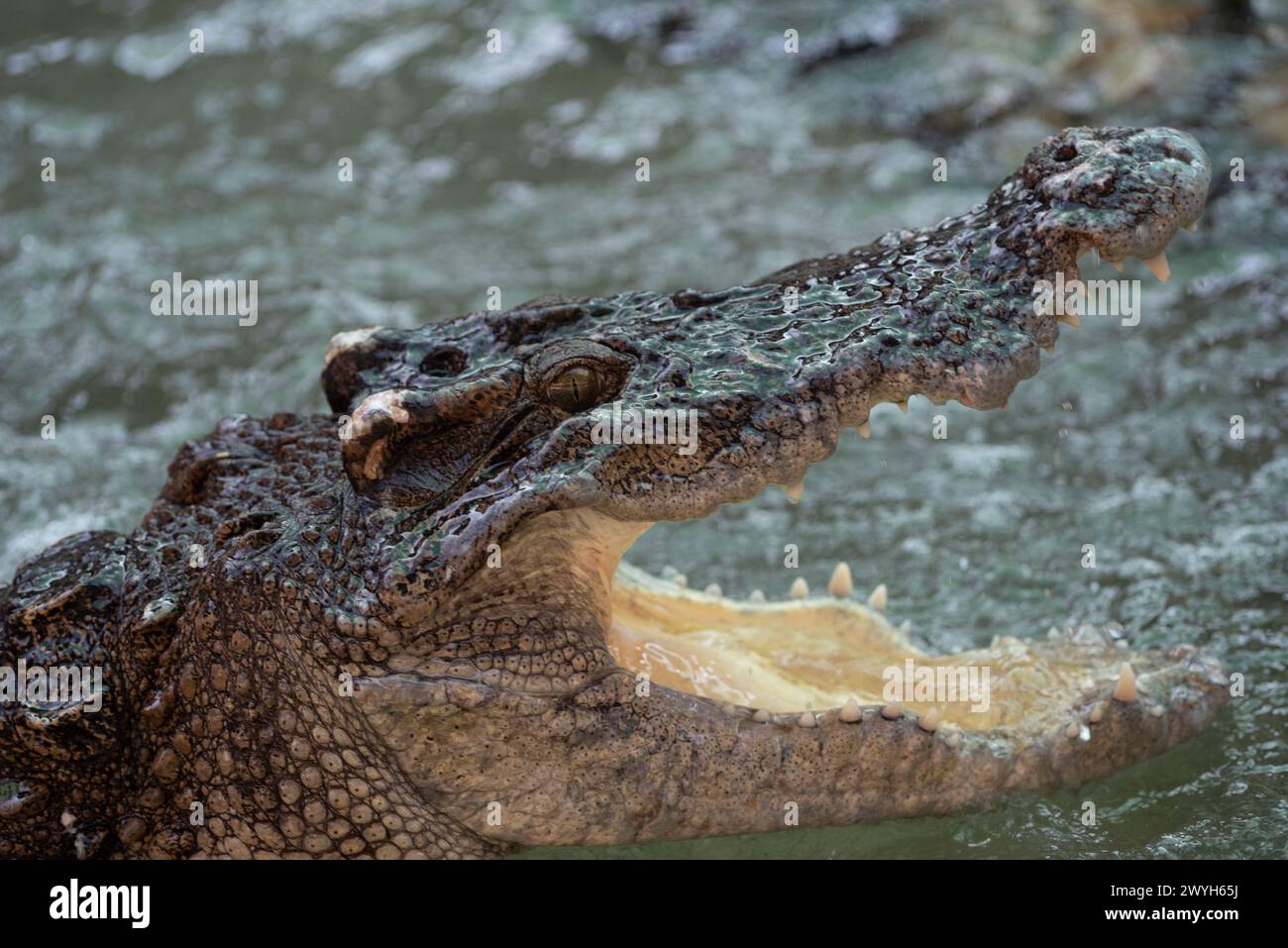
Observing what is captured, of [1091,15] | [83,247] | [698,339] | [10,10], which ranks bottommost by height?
[698,339]

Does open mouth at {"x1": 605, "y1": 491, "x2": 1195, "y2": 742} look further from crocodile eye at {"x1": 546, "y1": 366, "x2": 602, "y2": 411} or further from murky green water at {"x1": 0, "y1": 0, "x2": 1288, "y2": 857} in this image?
crocodile eye at {"x1": 546, "y1": 366, "x2": 602, "y2": 411}

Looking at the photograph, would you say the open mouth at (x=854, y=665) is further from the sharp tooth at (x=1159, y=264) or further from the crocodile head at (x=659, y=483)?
the sharp tooth at (x=1159, y=264)

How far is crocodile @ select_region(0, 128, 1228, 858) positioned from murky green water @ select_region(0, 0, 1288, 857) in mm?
344

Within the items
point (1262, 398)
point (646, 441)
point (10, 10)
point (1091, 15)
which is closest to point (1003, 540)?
point (1262, 398)

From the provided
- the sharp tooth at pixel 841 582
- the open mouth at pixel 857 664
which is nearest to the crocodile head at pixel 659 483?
the open mouth at pixel 857 664

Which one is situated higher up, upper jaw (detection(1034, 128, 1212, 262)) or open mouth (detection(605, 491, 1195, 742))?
upper jaw (detection(1034, 128, 1212, 262))

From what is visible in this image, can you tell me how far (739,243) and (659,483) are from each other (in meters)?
5.38

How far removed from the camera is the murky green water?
550 cm

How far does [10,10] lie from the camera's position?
12945 millimetres

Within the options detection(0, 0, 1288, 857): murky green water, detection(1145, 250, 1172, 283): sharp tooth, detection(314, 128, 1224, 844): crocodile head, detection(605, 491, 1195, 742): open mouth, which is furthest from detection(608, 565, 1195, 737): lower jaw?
detection(1145, 250, 1172, 283): sharp tooth

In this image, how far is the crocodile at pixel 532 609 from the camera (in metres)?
3.64
